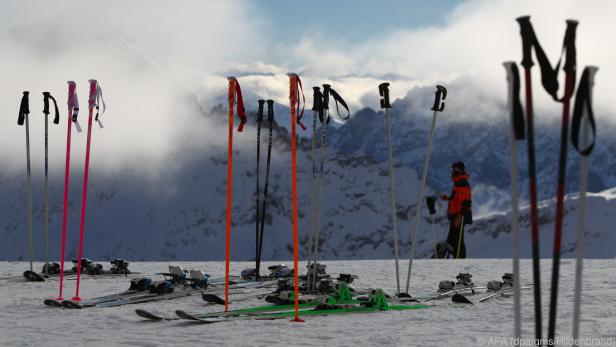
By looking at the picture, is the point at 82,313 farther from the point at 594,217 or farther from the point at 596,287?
the point at 594,217

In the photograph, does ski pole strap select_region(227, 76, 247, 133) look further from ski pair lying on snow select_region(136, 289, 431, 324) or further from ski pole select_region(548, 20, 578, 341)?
ski pole select_region(548, 20, 578, 341)

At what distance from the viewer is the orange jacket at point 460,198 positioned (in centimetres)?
1755

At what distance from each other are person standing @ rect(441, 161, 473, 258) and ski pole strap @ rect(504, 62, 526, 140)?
12598mm

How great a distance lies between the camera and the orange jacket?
17555mm

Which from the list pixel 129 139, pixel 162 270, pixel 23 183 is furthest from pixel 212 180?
pixel 162 270

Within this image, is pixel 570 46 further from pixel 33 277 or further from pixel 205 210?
pixel 205 210

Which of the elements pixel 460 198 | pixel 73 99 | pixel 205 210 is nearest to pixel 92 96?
pixel 73 99

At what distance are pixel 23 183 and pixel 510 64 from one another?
148 meters

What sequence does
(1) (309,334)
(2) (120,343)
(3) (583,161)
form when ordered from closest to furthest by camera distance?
(3) (583,161), (2) (120,343), (1) (309,334)

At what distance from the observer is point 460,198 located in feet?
57.8

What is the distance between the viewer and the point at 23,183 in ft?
472

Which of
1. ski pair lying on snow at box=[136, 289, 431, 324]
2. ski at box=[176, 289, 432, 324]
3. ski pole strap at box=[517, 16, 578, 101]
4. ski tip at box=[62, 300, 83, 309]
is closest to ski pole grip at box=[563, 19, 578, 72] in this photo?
ski pole strap at box=[517, 16, 578, 101]

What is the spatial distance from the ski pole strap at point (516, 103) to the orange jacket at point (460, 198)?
42.3 ft

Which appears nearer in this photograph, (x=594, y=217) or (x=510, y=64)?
(x=510, y=64)
